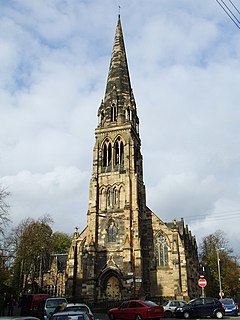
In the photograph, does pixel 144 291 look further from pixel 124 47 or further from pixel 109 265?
pixel 124 47

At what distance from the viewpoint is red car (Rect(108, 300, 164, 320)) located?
19469mm

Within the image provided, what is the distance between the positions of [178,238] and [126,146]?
520 inches

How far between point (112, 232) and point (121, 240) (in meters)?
1.58

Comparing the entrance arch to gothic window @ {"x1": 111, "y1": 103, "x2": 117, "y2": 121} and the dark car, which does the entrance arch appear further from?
gothic window @ {"x1": 111, "y1": 103, "x2": 117, "y2": 121}

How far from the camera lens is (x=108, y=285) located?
3822cm

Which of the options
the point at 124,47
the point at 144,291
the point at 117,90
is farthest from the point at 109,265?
the point at 124,47

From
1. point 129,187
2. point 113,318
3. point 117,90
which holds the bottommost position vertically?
point 113,318

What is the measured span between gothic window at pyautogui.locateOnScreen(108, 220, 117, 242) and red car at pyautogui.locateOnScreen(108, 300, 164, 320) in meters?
17.1

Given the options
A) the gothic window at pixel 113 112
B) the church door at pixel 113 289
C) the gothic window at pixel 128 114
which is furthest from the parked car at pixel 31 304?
the gothic window at pixel 128 114

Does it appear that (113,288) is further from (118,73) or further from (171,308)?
(118,73)

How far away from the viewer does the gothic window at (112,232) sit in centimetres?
3997

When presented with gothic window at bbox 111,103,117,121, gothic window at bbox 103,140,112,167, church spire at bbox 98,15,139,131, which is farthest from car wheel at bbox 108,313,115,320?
gothic window at bbox 111,103,117,121

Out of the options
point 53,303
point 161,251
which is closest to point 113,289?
point 161,251

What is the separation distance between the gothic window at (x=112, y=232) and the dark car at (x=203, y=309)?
16.7 meters
